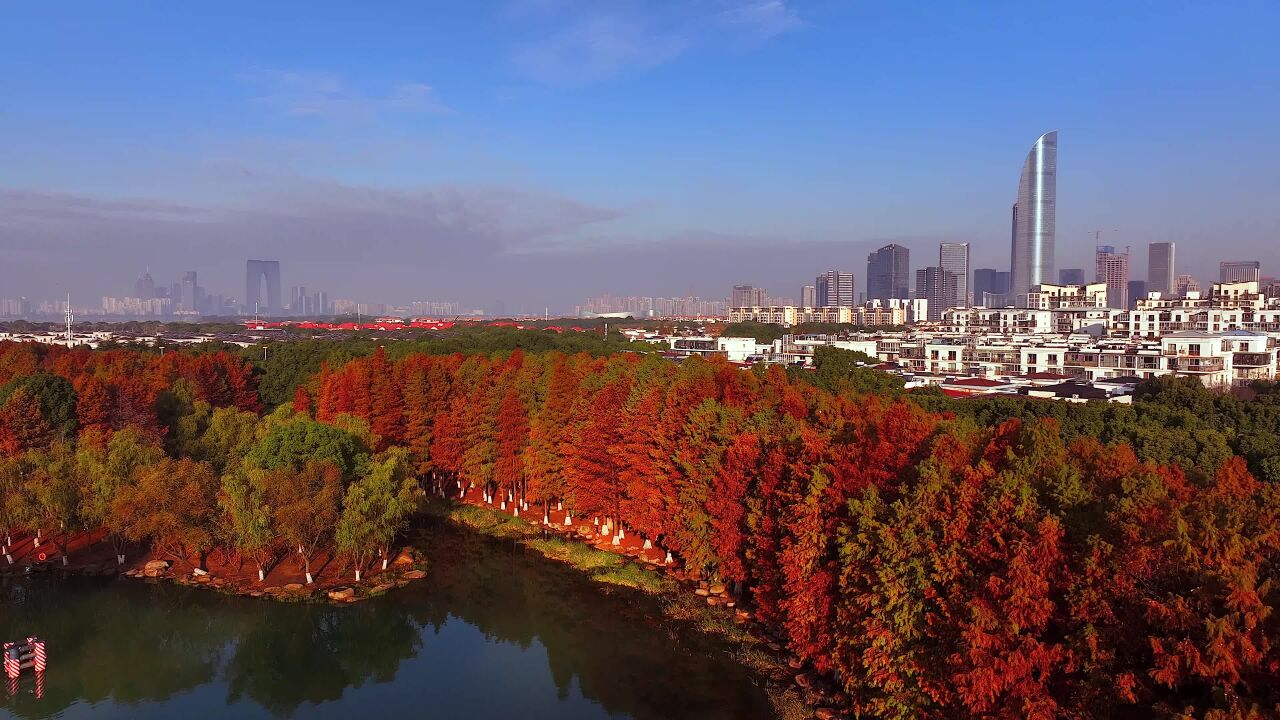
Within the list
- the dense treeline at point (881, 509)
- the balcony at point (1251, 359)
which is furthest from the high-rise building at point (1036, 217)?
the dense treeline at point (881, 509)

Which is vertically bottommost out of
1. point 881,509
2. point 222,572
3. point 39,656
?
point 39,656

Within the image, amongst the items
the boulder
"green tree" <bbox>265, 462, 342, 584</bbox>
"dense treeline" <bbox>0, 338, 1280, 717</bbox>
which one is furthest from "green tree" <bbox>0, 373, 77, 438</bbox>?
the boulder

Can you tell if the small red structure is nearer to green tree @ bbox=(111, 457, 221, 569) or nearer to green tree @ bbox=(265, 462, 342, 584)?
green tree @ bbox=(111, 457, 221, 569)

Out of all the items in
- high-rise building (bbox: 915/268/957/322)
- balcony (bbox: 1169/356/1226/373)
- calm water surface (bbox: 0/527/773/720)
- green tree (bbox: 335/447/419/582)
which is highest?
high-rise building (bbox: 915/268/957/322)

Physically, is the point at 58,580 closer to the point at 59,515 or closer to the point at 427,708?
the point at 59,515

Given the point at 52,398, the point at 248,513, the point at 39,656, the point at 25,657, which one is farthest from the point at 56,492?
the point at 52,398

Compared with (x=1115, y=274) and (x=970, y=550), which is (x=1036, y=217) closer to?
(x=1115, y=274)
